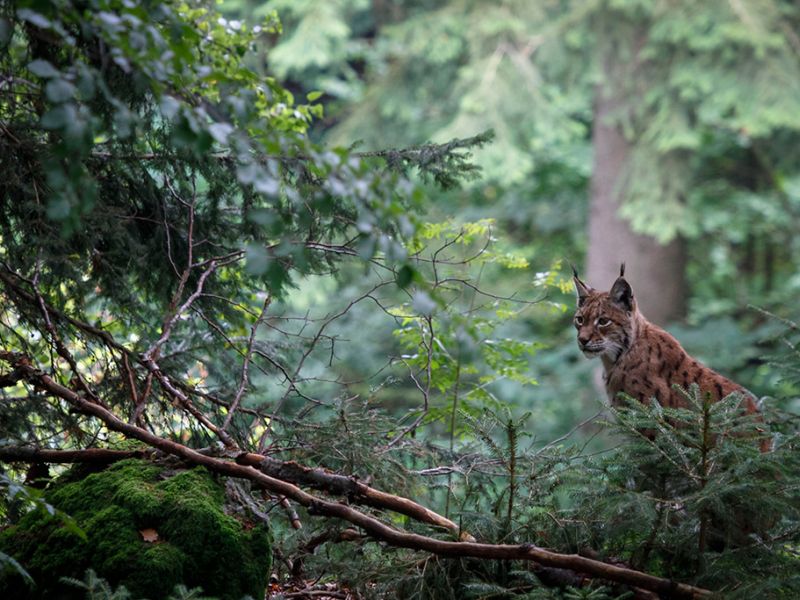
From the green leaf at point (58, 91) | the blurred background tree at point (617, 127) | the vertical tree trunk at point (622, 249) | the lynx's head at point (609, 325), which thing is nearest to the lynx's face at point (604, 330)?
the lynx's head at point (609, 325)

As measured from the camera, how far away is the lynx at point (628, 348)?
13.1ft

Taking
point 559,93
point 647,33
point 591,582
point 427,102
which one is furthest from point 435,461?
point 427,102

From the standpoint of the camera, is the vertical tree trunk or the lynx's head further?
the vertical tree trunk

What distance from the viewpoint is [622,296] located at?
411cm

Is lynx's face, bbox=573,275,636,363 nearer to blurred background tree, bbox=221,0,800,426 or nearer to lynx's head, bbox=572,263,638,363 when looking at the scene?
lynx's head, bbox=572,263,638,363

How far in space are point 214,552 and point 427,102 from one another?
14.0 meters

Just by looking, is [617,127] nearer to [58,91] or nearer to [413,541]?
[413,541]

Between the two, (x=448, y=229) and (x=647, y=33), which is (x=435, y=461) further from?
(x=647, y=33)

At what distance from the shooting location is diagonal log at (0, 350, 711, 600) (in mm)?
2223

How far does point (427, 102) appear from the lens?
15.2 m

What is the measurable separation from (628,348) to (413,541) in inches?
91.0

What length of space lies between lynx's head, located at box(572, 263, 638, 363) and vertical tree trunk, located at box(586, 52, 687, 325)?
8403 millimetres

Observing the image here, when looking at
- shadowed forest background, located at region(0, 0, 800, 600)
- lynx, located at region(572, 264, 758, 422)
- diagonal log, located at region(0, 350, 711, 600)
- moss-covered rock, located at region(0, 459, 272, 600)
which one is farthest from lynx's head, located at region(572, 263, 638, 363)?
moss-covered rock, located at region(0, 459, 272, 600)

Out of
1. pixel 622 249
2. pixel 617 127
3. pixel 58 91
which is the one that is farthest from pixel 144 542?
pixel 617 127
